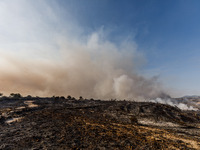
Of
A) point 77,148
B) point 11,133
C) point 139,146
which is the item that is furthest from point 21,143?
point 139,146

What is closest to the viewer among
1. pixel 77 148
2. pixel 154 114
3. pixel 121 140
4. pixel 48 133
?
pixel 77 148

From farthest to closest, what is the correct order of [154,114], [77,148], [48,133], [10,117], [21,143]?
1. [154,114]
2. [10,117]
3. [48,133]
4. [21,143]
5. [77,148]

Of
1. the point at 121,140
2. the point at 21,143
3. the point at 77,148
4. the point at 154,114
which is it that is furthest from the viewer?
the point at 154,114

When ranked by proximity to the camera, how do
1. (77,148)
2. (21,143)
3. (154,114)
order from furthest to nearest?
(154,114) < (21,143) < (77,148)

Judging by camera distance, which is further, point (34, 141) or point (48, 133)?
point (48, 133)

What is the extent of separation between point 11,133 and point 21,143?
160 inches

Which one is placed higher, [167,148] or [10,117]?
[10,117]

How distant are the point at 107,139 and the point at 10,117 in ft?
63.6

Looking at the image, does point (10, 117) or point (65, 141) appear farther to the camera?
point (10, 117)

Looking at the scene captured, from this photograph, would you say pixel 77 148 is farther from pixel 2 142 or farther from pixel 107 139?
pixel 2 142

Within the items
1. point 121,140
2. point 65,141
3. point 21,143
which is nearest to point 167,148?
point 121,140

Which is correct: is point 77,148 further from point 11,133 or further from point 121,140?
point 11,133

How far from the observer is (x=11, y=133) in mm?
13781

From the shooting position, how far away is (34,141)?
11.5 meters
